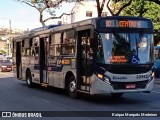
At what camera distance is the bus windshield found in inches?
572

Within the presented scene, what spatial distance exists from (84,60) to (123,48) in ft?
5.61

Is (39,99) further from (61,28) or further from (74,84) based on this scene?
(61,28)

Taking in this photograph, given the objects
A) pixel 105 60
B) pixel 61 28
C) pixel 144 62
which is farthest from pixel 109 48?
pixel 61 28

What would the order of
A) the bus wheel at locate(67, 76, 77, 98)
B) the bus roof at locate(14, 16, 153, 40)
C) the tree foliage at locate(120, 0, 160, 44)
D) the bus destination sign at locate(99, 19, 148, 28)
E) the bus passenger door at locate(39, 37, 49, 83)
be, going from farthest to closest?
the tree foliage at locate(120, 0, 160, 44), the bus passenger door at locate(39, 37, 49, 83), the bus wheel at locate(67, 76, 77, 98), the bus roof at locate(14, 16, 153, 40), the bus destination sign at locate(99, 19, 148, 28)

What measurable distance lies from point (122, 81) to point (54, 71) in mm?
4926

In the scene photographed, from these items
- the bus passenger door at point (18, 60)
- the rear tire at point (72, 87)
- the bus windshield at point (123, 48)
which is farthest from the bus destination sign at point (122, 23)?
the bus passenger door at point (18, 60)

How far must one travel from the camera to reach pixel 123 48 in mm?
14727

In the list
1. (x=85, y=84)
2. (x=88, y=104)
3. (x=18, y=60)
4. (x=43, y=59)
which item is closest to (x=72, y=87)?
(x=85, y=84)

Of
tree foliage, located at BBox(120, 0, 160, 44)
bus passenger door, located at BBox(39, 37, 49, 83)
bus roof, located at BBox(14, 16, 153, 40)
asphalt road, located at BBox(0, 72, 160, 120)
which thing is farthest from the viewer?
tree foliage, located at BBox(120, 0, 160, 44)

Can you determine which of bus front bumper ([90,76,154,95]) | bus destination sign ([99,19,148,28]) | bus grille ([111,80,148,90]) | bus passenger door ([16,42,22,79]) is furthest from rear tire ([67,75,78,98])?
bus passenger door ([16,42,22,79])

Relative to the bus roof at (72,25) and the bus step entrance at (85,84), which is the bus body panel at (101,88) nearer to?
the bus step entrance at (85,84)

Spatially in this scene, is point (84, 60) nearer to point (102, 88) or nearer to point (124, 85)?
point (102, 88)

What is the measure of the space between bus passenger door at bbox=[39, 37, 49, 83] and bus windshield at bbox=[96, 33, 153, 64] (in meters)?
5.97

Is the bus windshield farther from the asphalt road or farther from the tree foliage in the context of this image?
the tree foliage
